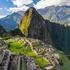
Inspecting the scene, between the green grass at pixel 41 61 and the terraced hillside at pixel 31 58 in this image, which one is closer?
the terraced hillside at pixel 31 58

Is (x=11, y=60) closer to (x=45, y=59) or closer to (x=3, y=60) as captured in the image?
(x=3, y=60)

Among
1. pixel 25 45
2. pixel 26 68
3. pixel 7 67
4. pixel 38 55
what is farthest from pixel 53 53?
pixel 7 67

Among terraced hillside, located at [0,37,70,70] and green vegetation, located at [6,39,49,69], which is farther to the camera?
green vegetation, located at [6,39,49,69]

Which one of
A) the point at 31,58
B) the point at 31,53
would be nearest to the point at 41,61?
the point at 31,58

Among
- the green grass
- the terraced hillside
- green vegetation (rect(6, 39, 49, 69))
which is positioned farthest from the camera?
green vegetation (rect(6, 39, 49, 69))

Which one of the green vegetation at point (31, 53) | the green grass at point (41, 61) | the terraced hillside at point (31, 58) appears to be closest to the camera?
the terraced hillside at point (31, 58)

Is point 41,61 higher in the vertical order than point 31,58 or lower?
lower

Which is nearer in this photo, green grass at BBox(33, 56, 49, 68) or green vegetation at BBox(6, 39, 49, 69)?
green grass at BBox(33, 56, 49, 68)

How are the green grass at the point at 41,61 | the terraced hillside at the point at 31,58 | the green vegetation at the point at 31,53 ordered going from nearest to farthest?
the terraced hillside at the point at 31,58
the green grass at the point at 41,61
the green vegetation at the point at 31,53

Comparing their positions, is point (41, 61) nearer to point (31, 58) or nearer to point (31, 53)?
point (31, 58)

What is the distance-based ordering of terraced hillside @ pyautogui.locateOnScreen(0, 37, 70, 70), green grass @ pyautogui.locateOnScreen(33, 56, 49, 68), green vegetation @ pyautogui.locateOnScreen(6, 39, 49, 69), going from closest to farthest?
terraced hillside @ pyautogui.locateOnScreen(0, 37, 70, 70) < green grass @ pyautogui.locateOnScreen(33, 56, 49, 68) < green vegetation @ pyautogui.locateOnScreen(6, 39, 49, 69)

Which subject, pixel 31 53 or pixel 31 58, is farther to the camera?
pixel 31 53
